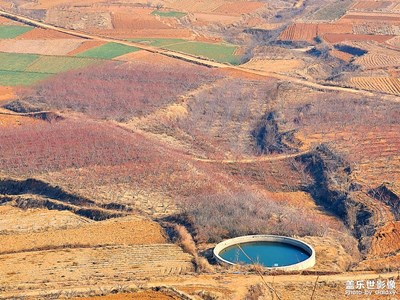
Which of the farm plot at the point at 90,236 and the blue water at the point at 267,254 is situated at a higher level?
the blue water at the point at 267,254

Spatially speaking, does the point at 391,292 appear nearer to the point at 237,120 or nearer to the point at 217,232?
the point at 217,232

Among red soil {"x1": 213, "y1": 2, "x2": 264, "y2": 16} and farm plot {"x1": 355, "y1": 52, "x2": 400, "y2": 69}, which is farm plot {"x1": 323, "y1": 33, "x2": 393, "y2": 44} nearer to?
farm plot {"x1": 355, "y1": 52, "x2": 400, "y2": 69}

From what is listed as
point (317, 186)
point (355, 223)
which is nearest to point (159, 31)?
point (317, 186)

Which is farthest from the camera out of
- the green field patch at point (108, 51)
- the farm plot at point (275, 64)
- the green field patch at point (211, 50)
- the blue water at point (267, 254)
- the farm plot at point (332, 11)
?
the farm plot at point (332, 11)

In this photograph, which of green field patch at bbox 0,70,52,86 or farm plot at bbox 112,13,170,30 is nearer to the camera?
green field patch at bbox 0,70,52,86

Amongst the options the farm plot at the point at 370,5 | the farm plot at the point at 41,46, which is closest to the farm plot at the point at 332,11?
the farm plot at the point at 370,5

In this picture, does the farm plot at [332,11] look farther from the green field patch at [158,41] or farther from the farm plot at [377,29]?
the green field patch at [158,41]

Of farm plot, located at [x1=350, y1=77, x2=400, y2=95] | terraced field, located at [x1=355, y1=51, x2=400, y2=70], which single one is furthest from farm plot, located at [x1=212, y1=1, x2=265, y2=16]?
farm plot, located at [x1=350, y1=77, x2=400, y2=95]
